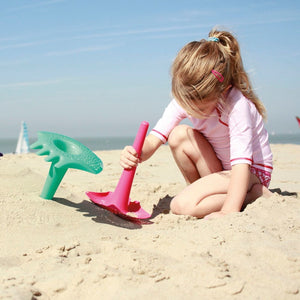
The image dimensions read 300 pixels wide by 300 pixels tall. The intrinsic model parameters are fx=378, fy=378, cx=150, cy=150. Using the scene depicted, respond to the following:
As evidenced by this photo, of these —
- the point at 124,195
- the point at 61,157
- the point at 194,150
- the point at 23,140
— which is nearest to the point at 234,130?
the point at 194,150

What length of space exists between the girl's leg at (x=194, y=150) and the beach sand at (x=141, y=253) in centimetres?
42

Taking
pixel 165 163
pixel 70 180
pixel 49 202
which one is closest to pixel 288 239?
pixel 49 202

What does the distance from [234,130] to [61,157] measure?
93cm

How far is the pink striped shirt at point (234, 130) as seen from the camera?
2.03m

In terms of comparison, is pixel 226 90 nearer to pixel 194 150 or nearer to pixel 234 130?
pixel 234 130

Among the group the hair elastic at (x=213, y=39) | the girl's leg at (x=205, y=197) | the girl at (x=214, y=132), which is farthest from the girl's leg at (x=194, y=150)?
the hair elastic at (x=213, y=39)

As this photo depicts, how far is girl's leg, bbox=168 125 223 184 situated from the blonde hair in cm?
40

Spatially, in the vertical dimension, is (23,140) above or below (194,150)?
below

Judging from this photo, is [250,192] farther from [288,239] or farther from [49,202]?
[49,202]

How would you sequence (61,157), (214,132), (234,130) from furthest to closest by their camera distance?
1. (214,132)
2. (234,130)
3. (61,157)

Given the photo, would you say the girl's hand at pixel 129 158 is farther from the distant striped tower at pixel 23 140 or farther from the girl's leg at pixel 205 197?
the distant striped tower at pixel 23 140

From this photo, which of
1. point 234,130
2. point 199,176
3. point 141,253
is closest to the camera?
point 141,253

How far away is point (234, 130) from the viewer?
81.3 inches

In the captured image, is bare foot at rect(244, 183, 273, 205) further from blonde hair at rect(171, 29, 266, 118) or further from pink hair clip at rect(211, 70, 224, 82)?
pink hair clip at rect(211, 70, 224, 82)
